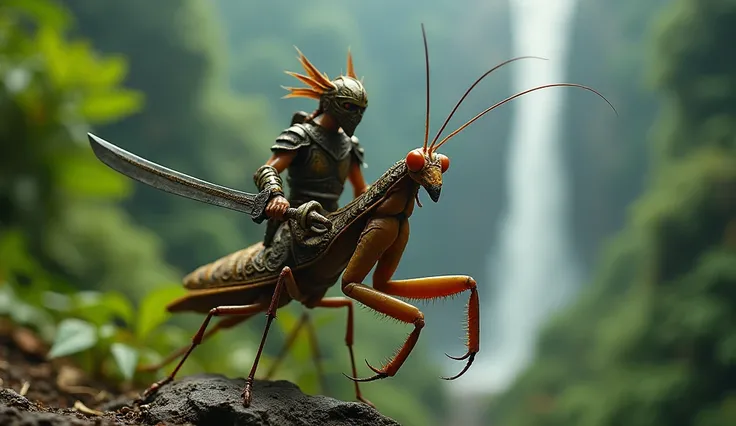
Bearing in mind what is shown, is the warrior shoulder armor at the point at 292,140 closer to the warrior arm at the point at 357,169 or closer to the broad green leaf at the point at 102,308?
the warrior arm at the point at 357,169

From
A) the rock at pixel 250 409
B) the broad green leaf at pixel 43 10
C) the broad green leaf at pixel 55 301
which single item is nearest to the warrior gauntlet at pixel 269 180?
the rock at pixel 250 409

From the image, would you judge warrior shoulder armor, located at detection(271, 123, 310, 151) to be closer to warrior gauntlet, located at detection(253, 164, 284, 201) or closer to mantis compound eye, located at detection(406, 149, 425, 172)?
warrior gauntlet, located at detection(253, 164, 284, 201)

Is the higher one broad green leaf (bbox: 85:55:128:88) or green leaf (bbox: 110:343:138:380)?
broad green leaf (bbox: 85:55:128:88)

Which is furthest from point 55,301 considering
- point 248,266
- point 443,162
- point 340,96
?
point 443,162

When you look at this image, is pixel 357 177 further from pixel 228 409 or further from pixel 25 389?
pixel 25 389

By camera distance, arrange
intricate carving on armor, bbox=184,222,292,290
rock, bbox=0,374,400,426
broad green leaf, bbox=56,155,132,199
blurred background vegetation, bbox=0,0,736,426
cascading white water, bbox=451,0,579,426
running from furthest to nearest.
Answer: cascading white water, bbox=451,0,579,426 → broad green leaf, bbox=56,155,132,199 → blurred background vegetation, bbox=0,0,736,426 → intricate carving on armor, bbox=184,222,292,290 → rock, bbox=0,374,400,426

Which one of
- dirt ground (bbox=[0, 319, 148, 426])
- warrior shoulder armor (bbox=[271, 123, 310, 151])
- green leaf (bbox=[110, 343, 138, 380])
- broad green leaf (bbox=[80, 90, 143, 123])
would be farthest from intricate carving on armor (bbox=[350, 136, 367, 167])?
broad green leaf (bbox=[80, 90, 143, 123])
